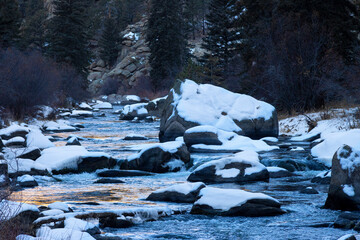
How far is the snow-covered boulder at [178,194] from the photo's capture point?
9.30 metres

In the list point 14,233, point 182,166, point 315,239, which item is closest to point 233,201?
point 315,239

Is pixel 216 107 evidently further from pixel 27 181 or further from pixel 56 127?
pixel 27 181

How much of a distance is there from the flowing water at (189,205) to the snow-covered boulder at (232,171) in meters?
0.34

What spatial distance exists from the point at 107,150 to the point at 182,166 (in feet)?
12.9

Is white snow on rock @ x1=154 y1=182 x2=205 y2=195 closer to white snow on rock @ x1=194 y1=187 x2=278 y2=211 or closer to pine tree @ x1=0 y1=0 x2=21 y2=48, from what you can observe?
white snow on rock @ x1=194 y1=187 x2=278 y2=211

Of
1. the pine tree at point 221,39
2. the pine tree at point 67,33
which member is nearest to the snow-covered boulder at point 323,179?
the pine tree at point 221,39

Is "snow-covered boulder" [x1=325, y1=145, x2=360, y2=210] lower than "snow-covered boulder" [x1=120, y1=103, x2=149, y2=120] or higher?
lower

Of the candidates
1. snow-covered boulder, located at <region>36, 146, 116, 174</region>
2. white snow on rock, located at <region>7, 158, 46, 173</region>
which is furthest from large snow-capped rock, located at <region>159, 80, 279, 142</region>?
white snow on rock, located at <region>7, 158, 46, 173</region>

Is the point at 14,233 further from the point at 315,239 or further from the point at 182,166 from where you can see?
the point at 182,166

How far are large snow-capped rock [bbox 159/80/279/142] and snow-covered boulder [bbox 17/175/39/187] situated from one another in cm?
857

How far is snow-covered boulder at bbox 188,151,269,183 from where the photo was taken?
11.2 meters

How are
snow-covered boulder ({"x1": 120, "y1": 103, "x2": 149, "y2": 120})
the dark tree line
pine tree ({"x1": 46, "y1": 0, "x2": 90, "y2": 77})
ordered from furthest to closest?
pine tree ({"x1": 46, "y1": 0, "x2": 90, "y2": 77}) → snow-covered boulder ({"x1": 120, "y1": 103, "x2": 149, "y2": 120}) → the dark tree line

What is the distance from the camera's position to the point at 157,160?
1318 centimetres

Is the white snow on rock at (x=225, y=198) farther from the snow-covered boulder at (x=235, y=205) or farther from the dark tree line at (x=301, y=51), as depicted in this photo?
the dark tree line at (x=301, y=51)
